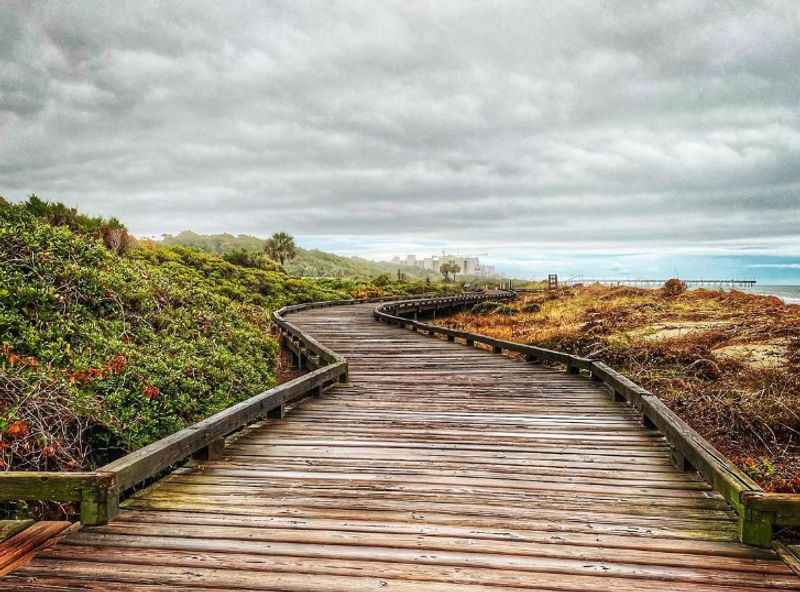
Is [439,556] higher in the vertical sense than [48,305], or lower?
lower

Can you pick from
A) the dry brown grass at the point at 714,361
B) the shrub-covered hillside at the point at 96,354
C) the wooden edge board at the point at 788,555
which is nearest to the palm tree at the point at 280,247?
the dry brown grass at the point at 714,361

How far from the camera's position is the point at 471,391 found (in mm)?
8953

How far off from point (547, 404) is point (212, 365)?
20.3ft

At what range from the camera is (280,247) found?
63250mm

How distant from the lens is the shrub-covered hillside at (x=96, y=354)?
631 cm

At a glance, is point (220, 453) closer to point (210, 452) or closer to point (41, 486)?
point (210, 452)

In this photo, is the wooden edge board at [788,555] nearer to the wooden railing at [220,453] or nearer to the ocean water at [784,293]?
the wooden railing at [220,453]

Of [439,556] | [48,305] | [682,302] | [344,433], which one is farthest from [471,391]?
[682,302]

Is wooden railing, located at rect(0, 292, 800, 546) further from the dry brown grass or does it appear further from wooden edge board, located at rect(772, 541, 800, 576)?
the dry brown grass

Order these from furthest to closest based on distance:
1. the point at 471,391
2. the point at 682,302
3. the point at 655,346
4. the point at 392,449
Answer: the point at 682,302, the point at 655,346, the point at 471,391, the point at 392,449

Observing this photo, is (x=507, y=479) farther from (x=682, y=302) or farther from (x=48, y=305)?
(x=682, y=302)

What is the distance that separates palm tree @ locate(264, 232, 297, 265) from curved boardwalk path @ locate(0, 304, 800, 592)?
5809 cm

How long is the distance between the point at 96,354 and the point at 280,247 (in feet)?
184

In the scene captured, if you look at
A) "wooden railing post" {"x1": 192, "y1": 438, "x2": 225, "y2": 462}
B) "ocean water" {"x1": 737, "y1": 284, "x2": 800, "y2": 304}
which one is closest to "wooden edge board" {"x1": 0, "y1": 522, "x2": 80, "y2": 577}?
"wooden railing post" {"x1": 192, "y1": 438, "x2": 225, "y2": 462}
